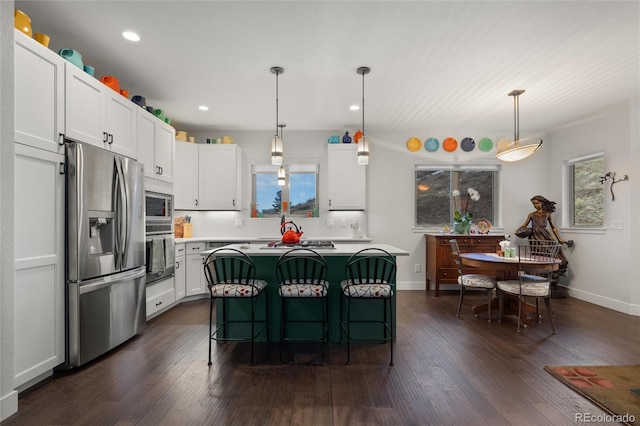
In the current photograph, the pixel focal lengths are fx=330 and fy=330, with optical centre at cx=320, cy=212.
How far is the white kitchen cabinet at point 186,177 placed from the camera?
521 cm

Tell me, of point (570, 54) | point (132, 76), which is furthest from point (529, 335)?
point (132, 76)

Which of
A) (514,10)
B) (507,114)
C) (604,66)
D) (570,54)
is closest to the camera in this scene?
(514,10)

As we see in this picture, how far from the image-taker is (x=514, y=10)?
98.3 inches

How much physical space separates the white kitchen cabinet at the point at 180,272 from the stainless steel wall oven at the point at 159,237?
186 millimetres

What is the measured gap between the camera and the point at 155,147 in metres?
4.04

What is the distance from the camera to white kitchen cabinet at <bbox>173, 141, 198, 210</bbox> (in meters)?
5.21

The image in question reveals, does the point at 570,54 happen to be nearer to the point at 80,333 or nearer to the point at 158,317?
the point at 80,333

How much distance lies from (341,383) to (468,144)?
15.9ft

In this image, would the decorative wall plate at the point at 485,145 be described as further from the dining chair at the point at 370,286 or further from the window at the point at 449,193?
the dining chair at the point at 370,286

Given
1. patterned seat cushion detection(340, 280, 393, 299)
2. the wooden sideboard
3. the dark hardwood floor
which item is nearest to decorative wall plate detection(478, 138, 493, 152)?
the wooden sideboard

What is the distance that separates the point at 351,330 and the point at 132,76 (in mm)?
3594

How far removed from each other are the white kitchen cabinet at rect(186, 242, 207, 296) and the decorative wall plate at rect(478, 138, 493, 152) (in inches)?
196

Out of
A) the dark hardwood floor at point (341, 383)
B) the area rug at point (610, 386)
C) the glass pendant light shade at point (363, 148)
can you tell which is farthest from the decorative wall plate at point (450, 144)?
the area rug at point (610, 386)

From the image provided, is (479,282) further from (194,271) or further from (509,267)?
(194,271)
